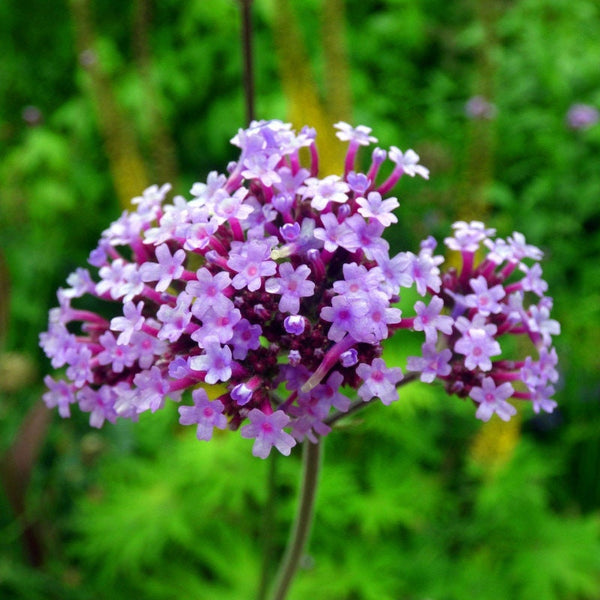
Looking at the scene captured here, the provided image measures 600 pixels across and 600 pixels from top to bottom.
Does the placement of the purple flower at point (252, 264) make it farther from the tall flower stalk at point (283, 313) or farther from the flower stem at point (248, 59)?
the flower stem at point (248, 59)

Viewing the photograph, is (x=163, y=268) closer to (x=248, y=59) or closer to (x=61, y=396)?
(x=61, y=396)

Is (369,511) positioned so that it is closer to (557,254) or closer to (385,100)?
(557,254)

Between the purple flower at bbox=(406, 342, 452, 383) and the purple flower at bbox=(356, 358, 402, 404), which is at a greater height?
the purple flower at bbox=(406, 342, 452, 383)

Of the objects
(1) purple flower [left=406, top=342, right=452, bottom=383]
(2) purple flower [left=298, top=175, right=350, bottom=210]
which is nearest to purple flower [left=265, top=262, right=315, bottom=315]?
(2) purple flower [left=298, top=175, right=350, bottom=210]

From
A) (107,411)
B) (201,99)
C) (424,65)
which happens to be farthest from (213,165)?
(107,411)

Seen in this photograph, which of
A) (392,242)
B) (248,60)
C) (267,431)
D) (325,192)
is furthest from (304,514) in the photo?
(392,242)

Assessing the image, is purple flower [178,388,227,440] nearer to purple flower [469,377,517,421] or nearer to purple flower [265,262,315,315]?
purple flower [265,262,315,315]

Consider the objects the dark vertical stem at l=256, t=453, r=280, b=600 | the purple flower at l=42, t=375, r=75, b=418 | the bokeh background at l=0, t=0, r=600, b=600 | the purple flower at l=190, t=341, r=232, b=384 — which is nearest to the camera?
the purple flower at l=190, t=341, r=232, b=384
